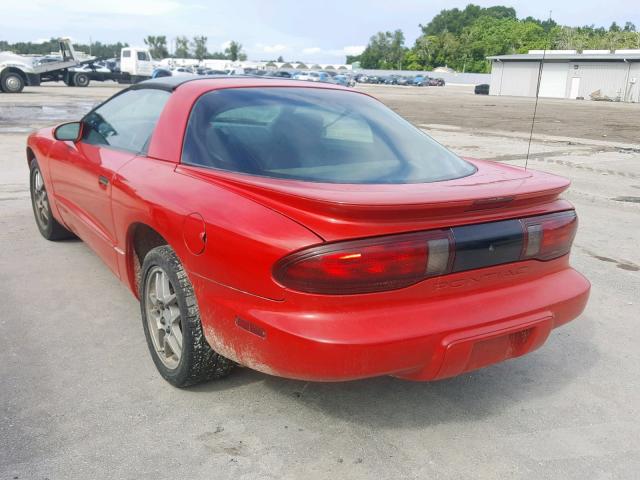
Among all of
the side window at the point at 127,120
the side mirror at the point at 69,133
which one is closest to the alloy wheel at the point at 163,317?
the side window at the point at 127,120

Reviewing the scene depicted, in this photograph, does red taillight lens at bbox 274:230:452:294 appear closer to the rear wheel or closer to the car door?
the car door

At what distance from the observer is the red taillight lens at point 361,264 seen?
2.21m

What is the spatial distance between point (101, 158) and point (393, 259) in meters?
2.12

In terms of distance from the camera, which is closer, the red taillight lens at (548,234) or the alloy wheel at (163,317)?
the red taillight lens at (548,234)

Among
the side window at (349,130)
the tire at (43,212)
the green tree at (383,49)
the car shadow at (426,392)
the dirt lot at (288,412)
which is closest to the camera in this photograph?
the dirt lot at (288,412)

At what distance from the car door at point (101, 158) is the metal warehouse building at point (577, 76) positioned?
52.4 meters

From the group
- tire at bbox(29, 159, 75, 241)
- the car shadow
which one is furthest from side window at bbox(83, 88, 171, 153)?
the car shadow

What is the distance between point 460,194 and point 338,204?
549 mm

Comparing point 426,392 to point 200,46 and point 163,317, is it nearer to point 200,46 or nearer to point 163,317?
point 163,317

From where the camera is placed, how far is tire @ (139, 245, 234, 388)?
2.70 metres

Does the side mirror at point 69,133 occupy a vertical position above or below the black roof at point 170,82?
below

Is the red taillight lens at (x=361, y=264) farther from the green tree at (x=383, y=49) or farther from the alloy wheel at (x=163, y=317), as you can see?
the green tree at (x=383, y=49)

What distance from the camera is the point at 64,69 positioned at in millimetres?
33812

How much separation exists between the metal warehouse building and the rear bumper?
53.3 m
